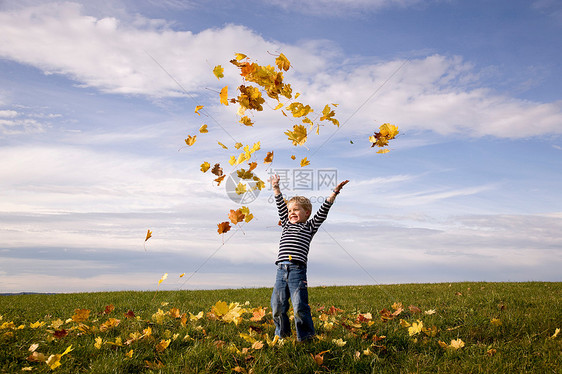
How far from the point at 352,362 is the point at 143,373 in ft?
6.93

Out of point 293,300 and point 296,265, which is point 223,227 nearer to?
point 296,265

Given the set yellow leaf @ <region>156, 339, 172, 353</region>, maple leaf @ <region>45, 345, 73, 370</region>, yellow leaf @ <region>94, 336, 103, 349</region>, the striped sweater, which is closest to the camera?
maple leaf @ <region>45, 345, 73, 370</region>

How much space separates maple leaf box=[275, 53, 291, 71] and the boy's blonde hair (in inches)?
64.6

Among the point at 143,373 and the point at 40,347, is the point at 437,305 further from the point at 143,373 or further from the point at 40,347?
the point at 40,347

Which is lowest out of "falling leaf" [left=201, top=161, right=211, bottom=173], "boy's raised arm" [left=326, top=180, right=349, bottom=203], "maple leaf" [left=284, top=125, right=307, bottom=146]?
"boy's raised arm" [left=326, top=180, right=349, bottom=203]

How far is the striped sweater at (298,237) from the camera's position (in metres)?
4.84

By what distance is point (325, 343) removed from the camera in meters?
4.55

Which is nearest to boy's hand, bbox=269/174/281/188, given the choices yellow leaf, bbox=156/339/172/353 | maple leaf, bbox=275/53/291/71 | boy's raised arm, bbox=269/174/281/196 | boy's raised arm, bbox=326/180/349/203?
boy's raised arm, bbox=269/174/281/196

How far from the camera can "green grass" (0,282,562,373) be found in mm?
4082

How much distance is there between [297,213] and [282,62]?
6.17 feet

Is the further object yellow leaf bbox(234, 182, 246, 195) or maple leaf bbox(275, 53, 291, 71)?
yellow leaf bbox(234, 182, 246, 195)

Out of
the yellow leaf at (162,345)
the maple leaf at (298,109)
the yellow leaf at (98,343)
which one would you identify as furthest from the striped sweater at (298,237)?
the yellow leaf at (98,343)

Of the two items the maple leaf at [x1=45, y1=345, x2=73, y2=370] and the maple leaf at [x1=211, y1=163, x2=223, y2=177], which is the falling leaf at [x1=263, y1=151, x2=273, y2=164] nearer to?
the maple leaf at [x1=211, y1=163, x2=223, y2=177]

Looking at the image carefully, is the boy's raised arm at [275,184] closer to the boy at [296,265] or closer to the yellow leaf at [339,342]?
the boy at [296,265]
